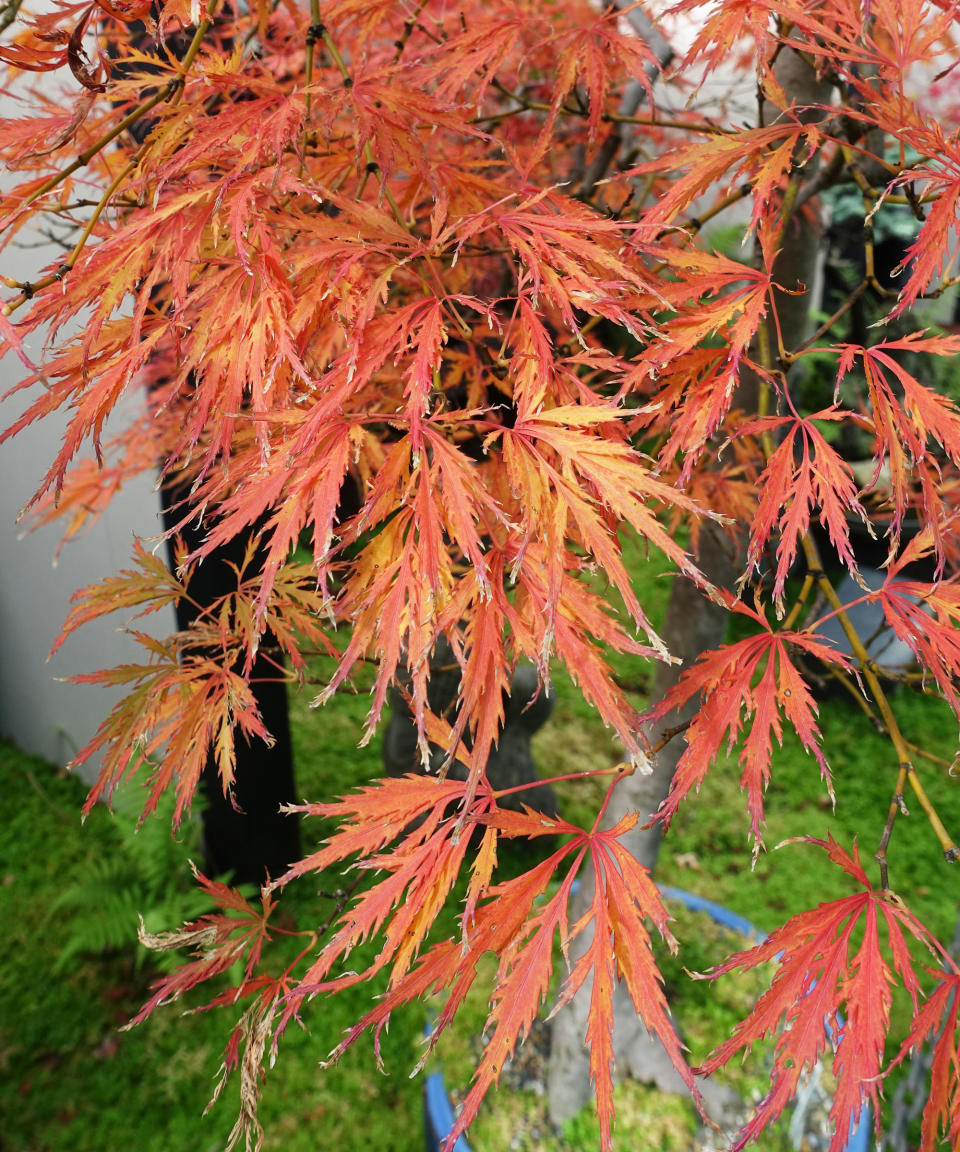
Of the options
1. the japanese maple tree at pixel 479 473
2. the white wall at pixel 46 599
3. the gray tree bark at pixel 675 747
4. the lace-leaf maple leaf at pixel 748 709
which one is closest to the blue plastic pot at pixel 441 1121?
the gray tree bark at pixel 675 747

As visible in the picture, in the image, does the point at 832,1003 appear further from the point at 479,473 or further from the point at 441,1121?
the point at 441,1121

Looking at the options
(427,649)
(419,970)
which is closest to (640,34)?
(427,649)

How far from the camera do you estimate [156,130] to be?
2.23 feet

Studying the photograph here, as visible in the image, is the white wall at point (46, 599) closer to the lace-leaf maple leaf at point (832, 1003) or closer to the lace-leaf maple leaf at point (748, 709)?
the lace-leaf maple leaf at point (748, 709)

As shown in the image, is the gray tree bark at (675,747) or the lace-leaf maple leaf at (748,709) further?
the gray tree bark at (675,747)

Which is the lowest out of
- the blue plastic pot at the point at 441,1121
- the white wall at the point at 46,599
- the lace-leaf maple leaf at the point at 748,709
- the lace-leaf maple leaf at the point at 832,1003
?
the blue plastic pot at the point at 441,1121

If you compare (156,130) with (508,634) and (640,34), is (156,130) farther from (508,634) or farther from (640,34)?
(640,34)

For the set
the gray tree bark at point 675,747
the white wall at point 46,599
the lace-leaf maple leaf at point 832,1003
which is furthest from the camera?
the white wall at point 46,599

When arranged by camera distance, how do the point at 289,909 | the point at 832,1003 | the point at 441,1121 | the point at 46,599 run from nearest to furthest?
the point at 832,1003 < the point at 441,1121 < the point at 289,909 < the point at 46,599

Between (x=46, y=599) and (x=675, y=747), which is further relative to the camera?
(x=46, y=599)

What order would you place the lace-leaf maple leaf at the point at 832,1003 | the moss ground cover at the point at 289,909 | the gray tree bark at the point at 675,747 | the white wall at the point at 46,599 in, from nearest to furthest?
the lace-leaf maple leaf at the point at 832,1003 → the gray tree bark at the point at 675,747 → the moss ground cover at the point at 289,909 → the white wall at the point at 46,599

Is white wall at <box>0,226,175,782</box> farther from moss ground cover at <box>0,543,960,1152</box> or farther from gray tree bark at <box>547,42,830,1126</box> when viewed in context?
gray tree bark at <box>547,42,830,1126</box>

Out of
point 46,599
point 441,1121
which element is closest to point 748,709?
point 441,1121

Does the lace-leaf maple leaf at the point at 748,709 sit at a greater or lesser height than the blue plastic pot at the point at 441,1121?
greater
